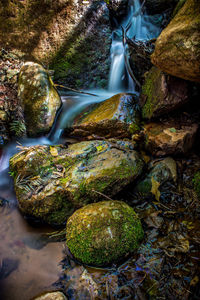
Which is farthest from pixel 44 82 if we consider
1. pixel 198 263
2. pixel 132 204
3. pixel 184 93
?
pixel 198 263

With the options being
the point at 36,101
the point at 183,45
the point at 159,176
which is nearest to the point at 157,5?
the point at 183,45

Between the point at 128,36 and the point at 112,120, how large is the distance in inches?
149

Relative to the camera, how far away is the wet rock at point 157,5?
5.44 m

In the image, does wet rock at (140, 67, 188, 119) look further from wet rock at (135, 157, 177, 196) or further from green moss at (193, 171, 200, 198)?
green moss at (193, 171, 200, 198)

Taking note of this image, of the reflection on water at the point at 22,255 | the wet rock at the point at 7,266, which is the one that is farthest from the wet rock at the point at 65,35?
Result: the wet rock at the point at 7,266

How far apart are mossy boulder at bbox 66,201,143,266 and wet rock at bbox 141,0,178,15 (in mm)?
6213

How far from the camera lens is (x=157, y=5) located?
5664 mm

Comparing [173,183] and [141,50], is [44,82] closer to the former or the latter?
[141,50]

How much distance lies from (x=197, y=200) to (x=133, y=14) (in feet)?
20.9

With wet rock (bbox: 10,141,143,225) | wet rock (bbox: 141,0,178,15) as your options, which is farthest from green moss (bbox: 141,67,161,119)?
wet rock (bbox: 141,0,178,15)

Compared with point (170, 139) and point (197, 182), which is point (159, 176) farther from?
point (170, 139)

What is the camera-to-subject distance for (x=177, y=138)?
10.5ft

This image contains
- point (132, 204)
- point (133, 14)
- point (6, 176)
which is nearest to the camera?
point (132, 204)

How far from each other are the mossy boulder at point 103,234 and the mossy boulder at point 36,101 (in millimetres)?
2616
